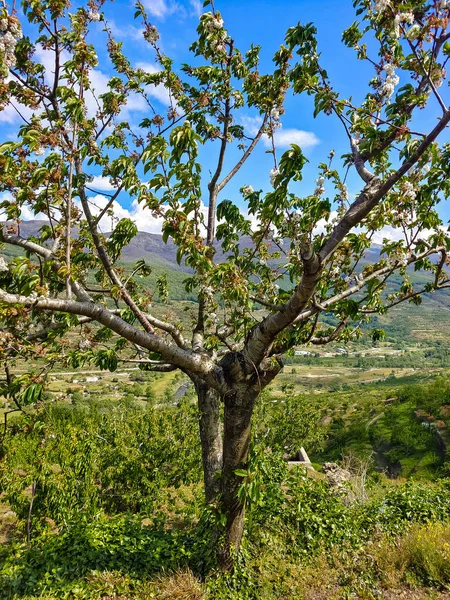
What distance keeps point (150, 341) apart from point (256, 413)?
1974 cm

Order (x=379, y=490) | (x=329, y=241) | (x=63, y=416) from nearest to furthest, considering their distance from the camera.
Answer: (x=329, y=241) → (x=379, y=490) → (x=63, y=416)

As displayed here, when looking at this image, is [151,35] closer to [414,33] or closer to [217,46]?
[217,46]

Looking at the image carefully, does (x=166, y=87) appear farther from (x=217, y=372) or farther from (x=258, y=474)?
(x=258, y=474)

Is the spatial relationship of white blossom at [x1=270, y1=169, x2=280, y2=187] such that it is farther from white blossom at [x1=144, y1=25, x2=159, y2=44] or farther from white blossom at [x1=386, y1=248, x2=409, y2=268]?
white blossom at [x1=144, y1=25, x2=159, y2=44]

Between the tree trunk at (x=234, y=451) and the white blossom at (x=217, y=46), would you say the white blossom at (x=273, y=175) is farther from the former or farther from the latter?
the white blossom at (x=217, y=46)

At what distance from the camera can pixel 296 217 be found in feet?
15.4

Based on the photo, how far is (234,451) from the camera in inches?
223

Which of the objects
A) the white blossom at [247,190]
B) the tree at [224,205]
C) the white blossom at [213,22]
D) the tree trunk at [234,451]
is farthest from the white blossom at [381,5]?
the tree trunk at [234,451]

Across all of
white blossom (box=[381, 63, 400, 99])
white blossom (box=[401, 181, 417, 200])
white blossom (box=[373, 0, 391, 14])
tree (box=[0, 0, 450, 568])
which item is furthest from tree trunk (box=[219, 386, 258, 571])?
white blossom (box=[373, 0, 391, 14])

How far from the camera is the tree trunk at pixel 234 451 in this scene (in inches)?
216

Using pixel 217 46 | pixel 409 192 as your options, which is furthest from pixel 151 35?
pixel 409 192

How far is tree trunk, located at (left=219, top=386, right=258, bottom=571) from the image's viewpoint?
5477 millimetres

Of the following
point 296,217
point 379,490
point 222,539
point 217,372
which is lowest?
point 379,490

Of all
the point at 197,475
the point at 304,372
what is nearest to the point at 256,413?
the point at 197,475
